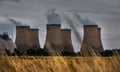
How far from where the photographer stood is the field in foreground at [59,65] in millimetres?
3344

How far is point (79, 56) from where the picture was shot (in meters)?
4.00

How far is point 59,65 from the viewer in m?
3.53

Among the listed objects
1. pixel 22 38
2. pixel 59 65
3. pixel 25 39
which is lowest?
pixel 25 39

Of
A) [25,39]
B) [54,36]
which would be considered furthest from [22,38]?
[54,36]

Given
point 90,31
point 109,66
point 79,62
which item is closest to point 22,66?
point 79,62

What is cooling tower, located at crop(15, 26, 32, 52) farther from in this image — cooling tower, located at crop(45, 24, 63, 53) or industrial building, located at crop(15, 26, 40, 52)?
cooling tower, located at crop(45, 24, 63, 53)

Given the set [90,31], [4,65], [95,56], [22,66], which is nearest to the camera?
[4,65]

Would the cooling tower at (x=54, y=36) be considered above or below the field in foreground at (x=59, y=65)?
below

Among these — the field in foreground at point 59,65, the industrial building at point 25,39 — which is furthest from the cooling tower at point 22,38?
the field in foreground at point 59,65

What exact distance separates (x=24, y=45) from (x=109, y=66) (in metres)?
53.9

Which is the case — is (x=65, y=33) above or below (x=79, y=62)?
below

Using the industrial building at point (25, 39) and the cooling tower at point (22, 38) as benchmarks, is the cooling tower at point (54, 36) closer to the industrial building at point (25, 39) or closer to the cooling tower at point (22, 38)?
the industrial building at point (25, 39)

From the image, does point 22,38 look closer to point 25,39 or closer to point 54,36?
point 25,39

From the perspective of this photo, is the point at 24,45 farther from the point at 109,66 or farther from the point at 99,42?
the point at 109,66
